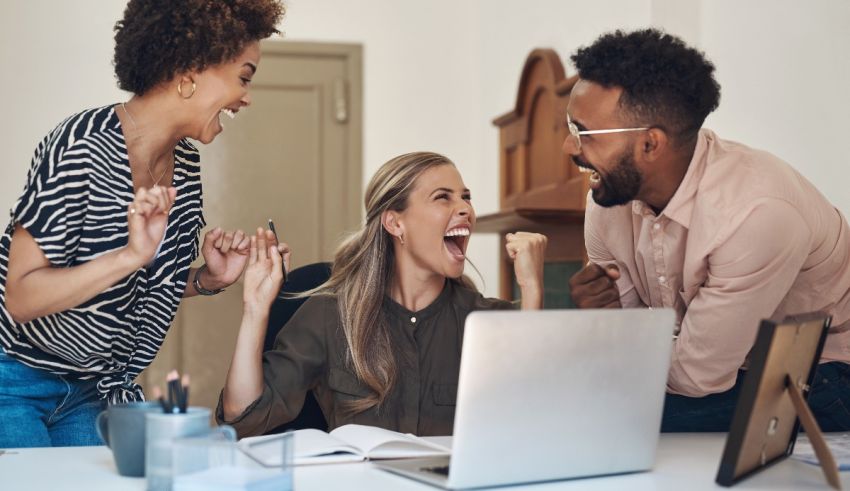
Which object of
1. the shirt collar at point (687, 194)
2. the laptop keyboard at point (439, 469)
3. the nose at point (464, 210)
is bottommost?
the laptop keyboard at point (439, 469)

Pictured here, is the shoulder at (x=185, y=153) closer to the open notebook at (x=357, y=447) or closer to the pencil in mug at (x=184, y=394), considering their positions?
the open notebook at (x=357, y=447)

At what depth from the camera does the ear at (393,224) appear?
224 centimetres

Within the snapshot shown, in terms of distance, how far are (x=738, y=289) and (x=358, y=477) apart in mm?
821

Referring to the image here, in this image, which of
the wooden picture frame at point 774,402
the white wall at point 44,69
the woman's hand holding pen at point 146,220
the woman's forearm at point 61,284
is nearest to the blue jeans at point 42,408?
the woman's forearm at point 61,284

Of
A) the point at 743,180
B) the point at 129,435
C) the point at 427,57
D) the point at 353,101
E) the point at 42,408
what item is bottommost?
the point at 42,408

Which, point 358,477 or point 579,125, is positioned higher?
point 579,125

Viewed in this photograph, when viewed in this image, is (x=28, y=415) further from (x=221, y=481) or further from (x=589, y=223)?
(x=589, y=223)

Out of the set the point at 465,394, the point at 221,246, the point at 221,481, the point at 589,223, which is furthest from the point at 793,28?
the point at 221,481

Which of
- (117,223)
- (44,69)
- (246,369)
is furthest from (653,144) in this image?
(44,69)

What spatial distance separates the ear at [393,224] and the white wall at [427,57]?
113 centimetres

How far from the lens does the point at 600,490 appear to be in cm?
125

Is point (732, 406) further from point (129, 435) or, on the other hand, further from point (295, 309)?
point (129, 435)

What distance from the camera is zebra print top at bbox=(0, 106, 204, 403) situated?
5.57 ft

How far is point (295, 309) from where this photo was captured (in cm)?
218
